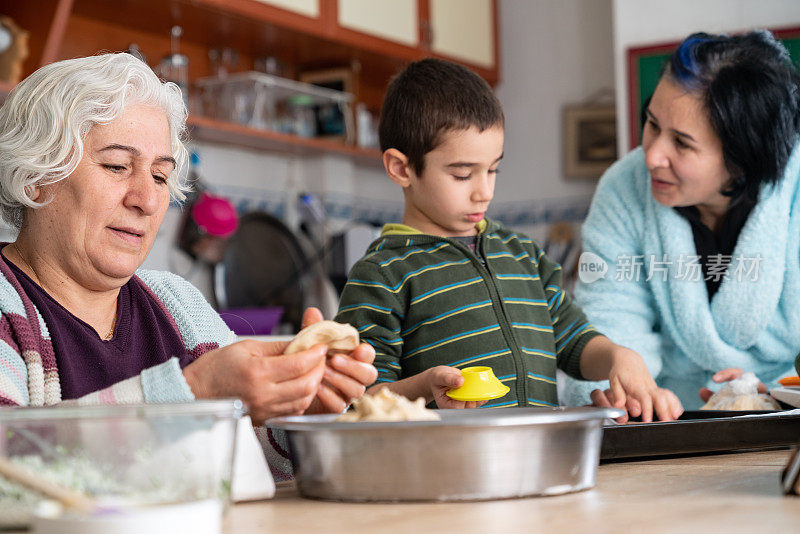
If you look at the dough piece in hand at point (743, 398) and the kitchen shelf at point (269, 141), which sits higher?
the kitchen shelf at point (269, 141)

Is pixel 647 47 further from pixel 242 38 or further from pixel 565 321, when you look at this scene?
pixel 565 321

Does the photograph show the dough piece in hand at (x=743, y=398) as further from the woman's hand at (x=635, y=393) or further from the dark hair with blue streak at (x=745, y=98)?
the dark hair with blue streak at (x=745, y=98)

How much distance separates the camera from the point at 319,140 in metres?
3.51

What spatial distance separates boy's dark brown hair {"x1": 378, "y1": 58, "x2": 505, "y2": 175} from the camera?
149cm

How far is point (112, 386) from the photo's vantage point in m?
0.86

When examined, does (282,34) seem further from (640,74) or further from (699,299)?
(699,299)

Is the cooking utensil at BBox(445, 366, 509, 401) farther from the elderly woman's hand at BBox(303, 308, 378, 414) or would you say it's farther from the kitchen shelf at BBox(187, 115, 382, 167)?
the kitchen shelf at BBox(187, 115, 382, 167)

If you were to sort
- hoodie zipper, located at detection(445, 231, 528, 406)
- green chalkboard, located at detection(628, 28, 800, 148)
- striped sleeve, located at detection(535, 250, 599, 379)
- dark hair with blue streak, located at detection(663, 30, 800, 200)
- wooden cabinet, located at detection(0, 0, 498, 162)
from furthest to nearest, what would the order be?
1. green chalkboard, located at detection(628, 28, 800, 148)
2. wooden cabinet, located at detection(0, 0, 498, 162)
3. dark hair with blue streak, located at detection(663, 30, 800, 200)
4. striped sleeve, located at detection(535, 250, 599, 379)
5. hoodie zipper, located at detection(445, 231, 528, 406)

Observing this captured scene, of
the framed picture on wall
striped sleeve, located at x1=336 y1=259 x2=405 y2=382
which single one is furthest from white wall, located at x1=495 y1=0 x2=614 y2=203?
striped sleeve, located at x1=336 y1=259 x2=405 y2=382

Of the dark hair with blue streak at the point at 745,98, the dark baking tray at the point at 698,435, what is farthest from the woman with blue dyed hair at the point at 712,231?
the dark baking tray at the point at 698,435

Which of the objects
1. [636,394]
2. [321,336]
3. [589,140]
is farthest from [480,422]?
[589,140]

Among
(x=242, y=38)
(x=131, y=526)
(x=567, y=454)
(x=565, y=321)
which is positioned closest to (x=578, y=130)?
(x=242, y=38)

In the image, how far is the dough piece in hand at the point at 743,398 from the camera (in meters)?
1.34

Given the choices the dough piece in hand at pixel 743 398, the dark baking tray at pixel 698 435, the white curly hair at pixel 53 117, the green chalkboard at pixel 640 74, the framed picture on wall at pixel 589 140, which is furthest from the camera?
the framed picture on wall at pixel 589 140
